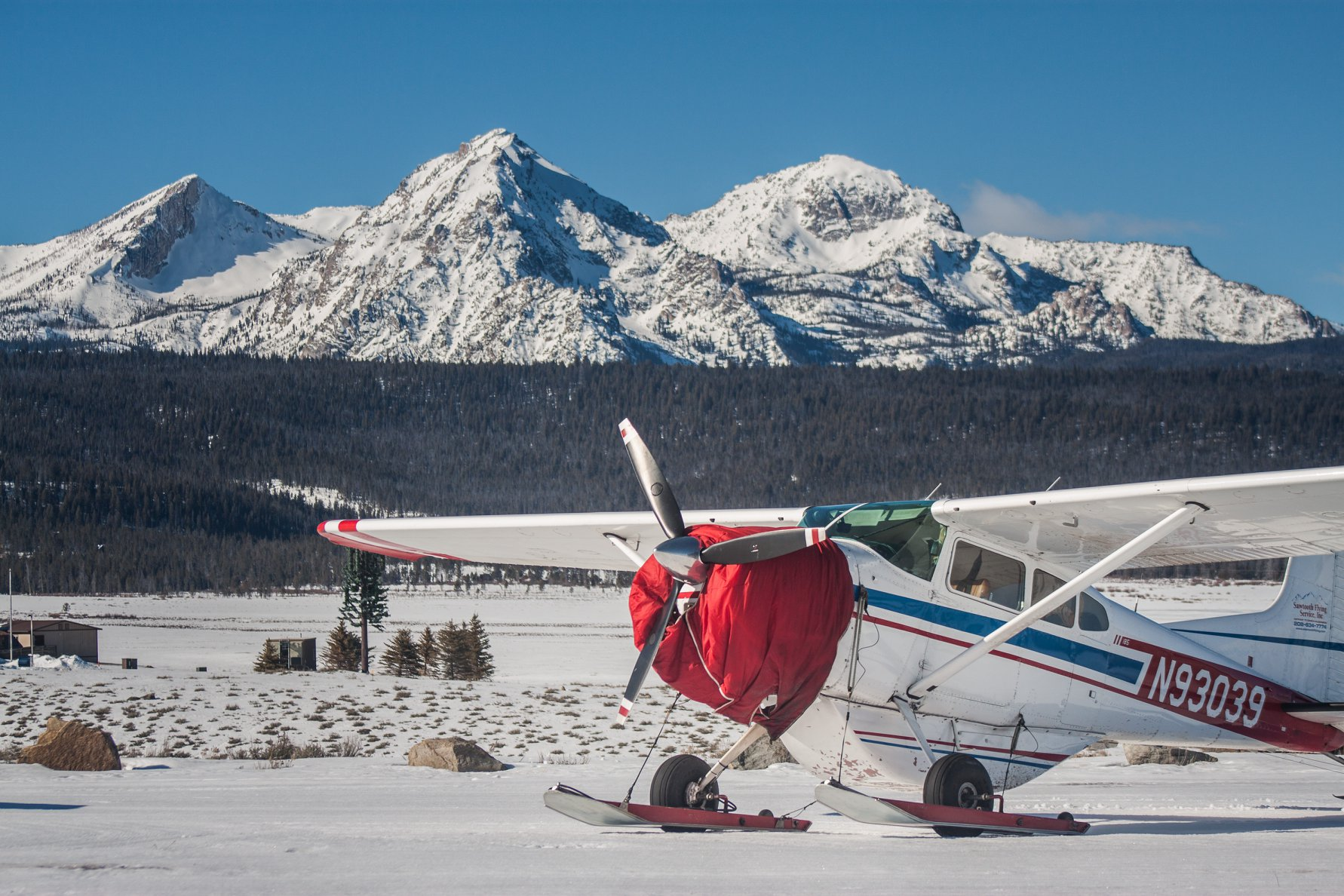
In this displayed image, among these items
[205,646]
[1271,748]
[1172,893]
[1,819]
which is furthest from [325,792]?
[205,646]

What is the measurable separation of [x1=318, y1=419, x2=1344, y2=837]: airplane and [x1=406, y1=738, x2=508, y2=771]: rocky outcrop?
3616 millimetres

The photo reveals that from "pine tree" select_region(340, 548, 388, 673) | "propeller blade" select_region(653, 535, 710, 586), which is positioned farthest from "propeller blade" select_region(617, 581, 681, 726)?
"pine tree" select_region(340, 548, 388, 673)

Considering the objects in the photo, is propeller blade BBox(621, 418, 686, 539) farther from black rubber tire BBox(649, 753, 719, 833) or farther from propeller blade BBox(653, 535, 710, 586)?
black rubber tire BBox(649, 753, 719, 833)

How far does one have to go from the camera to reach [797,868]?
8.08 meters

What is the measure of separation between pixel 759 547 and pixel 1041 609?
9.99 feet

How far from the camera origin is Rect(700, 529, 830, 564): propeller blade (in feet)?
29.5

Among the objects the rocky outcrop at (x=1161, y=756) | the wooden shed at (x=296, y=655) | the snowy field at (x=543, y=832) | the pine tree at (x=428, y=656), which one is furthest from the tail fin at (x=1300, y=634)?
the wooden shed at (x=296, y=655)

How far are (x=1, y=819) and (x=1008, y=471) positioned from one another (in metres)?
190

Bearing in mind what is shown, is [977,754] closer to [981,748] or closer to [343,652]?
[981,748]

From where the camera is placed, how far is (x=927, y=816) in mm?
9398

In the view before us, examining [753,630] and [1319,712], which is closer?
[753,630]

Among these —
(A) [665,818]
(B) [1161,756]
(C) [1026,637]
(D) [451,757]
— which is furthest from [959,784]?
(B) [1161,756]

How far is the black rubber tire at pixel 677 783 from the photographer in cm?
1026

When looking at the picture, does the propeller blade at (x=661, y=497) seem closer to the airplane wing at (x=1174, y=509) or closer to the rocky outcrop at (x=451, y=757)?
the airplane wing at (x=1174, y=509)
